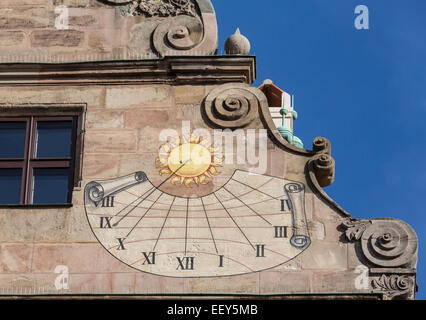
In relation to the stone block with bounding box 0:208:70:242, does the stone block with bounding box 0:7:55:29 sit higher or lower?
higher

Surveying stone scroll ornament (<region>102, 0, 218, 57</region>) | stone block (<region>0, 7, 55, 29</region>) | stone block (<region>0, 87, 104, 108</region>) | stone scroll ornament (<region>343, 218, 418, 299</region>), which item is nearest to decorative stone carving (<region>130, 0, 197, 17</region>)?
stone scroll ornament (<region>102, 0, 218, 57</region>)

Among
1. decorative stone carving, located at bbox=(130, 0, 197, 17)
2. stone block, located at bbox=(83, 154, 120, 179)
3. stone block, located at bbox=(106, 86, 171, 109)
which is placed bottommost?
stone block, located at bbox=(83, 154, 120, 179)

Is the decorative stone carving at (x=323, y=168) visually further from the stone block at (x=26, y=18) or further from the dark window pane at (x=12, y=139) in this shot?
the stone block at (x=26, y=18)

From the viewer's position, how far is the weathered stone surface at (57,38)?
15055mm

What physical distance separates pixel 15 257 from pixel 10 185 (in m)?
0.89

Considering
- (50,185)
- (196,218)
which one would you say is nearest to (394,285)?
(196,218)

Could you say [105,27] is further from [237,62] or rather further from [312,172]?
[312,172]

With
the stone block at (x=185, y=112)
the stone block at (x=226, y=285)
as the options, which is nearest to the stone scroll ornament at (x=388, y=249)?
the stone block at (x=226, y=285)

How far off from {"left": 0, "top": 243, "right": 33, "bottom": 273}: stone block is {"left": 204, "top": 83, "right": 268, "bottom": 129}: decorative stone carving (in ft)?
7.25

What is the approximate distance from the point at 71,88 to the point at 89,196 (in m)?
1.29

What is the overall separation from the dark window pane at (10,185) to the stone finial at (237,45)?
2410mm

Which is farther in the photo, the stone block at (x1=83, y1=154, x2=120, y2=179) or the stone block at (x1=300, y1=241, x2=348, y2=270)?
the stone block at (x1=83, y1=154, x2=120, y2=179)

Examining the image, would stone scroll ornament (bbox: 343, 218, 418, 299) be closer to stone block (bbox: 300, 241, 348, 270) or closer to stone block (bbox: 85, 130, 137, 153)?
stone block (bbox: 300, 241, 348, 270)

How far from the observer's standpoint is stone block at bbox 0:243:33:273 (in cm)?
1371
